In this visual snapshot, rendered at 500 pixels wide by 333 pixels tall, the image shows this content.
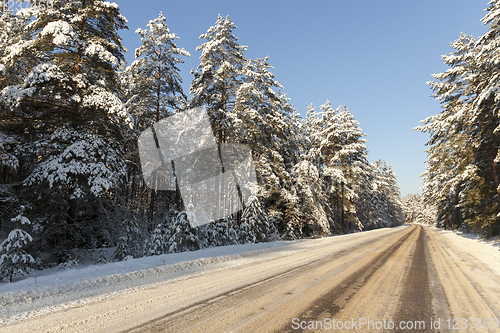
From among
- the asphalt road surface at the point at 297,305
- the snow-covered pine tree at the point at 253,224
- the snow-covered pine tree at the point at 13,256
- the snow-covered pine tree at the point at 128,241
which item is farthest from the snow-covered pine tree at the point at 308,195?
the snow-covered pine tree at the point at 13,256

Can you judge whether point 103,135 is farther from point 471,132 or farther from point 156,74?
point 471,132

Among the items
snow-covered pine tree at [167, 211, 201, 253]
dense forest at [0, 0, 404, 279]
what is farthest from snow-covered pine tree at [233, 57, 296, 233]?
snow-covered pine tree at [167, 211, 201, 253]

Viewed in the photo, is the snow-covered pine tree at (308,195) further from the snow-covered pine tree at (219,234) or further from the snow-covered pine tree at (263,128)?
the snow-covered pine tree at (219,234)

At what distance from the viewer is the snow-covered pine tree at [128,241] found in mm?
11039

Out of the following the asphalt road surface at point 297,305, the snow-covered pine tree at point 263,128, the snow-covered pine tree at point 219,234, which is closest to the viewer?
the asphalt road surface at point 297,305

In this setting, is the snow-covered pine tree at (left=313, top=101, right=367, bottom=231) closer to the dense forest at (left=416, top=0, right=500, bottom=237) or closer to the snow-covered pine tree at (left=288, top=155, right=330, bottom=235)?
the snow-covered pine tree at (left=288, top=155, right=330, bottom=235)

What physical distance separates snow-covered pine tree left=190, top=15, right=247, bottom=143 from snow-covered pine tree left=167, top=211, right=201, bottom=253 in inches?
A: 259

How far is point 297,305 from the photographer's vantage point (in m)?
4.10

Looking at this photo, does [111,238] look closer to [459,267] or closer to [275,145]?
[275,145]

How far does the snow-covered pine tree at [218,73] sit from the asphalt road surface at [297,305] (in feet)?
37.6

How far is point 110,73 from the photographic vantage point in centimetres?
1217

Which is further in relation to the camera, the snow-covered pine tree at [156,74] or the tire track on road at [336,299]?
the snow-covered pine tree at [156,74]

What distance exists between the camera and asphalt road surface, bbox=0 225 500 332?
334 centimetres

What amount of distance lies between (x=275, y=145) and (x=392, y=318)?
53.4 feet
